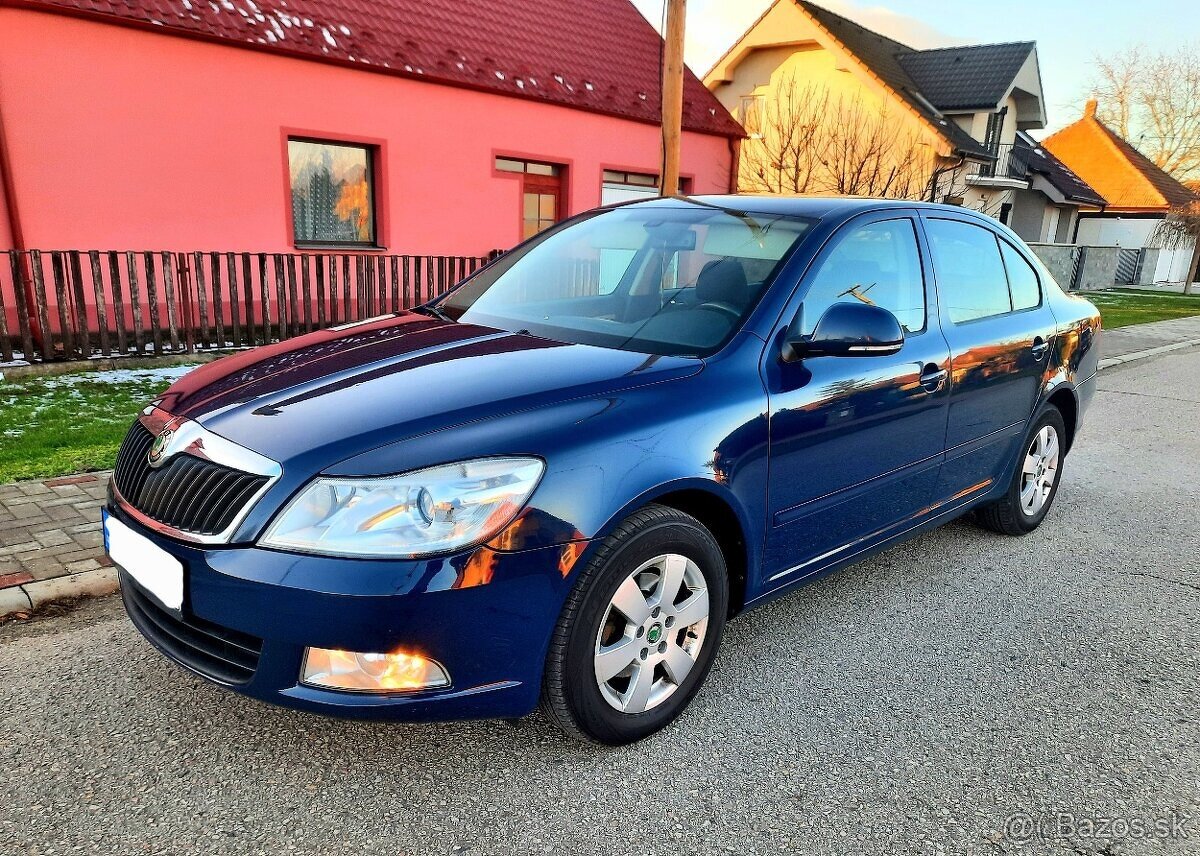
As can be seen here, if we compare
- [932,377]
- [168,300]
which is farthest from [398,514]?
[168,300]

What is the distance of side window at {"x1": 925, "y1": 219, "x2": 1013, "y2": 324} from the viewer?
3680mm

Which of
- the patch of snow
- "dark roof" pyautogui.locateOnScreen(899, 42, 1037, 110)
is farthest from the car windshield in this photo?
"dark roof" pyautogui.locateOnScreen(899, 42, 1037, 110)

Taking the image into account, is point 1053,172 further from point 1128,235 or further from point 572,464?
point 572,464

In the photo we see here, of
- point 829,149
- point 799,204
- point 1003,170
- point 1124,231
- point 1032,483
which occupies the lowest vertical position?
point 1032,483

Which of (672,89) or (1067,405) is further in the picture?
(672,89)

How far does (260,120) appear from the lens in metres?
10.4

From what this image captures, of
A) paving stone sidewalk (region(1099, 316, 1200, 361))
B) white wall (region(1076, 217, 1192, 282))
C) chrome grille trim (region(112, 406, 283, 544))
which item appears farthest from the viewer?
white wall (region(1076, 217, 1192, 282))

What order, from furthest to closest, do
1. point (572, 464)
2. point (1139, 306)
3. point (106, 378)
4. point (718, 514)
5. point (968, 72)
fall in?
point (968, 72), point (1139, 306), point (106, 378), point (718, 514), point (572, 464)

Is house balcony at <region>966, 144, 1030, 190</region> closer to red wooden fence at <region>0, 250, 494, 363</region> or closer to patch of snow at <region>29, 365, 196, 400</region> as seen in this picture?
red wooden fence at <region>0, 250, 494, 363</region>

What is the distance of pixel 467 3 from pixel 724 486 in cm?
1271

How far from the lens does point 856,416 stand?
307cm

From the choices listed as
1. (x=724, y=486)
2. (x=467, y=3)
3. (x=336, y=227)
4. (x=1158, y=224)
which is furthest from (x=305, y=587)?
(x=1158, y=224)

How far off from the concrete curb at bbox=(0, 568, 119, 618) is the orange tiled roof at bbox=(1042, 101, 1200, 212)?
42687mm

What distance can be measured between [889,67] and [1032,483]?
2551 cm
